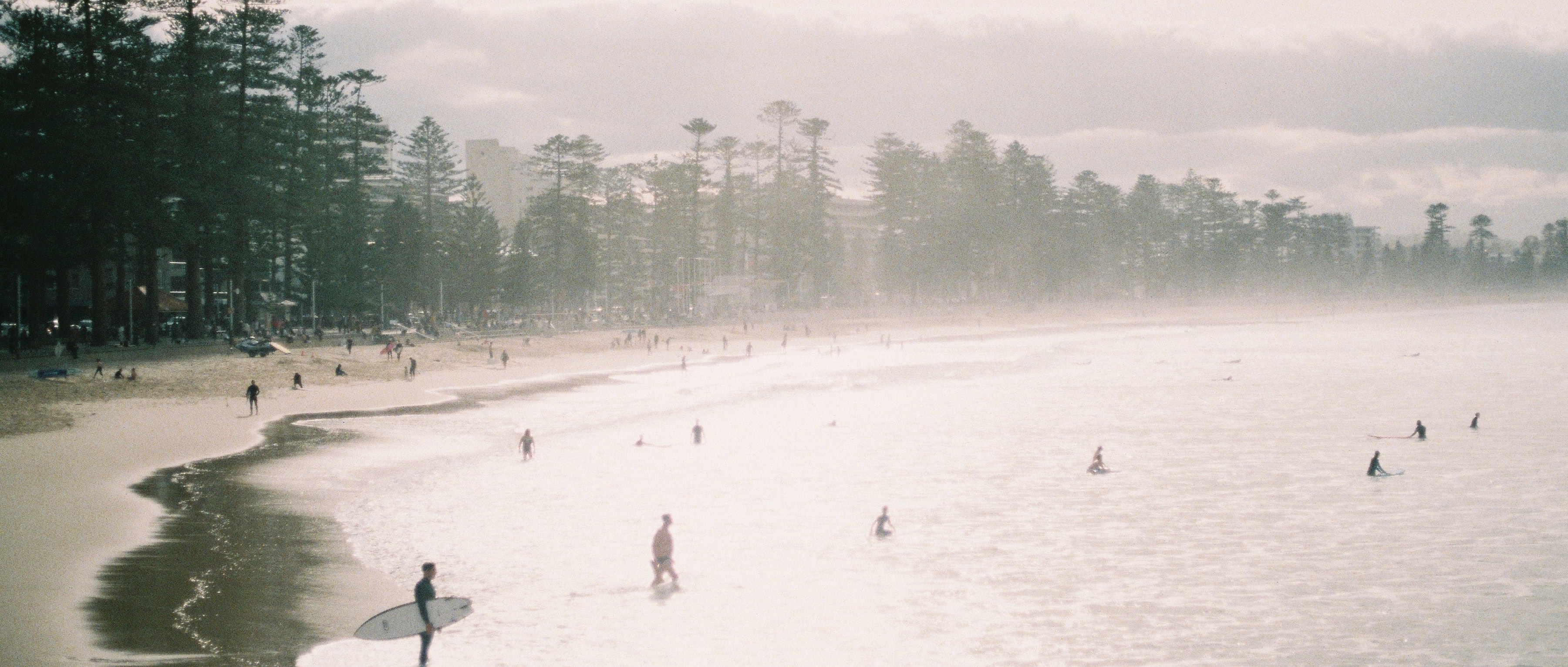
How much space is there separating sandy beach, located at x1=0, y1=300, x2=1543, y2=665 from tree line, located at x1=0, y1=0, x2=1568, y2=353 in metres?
7.20

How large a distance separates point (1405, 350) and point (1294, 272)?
96.2 m

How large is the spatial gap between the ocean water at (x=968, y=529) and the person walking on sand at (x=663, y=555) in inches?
12.0

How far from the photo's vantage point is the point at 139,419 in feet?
104

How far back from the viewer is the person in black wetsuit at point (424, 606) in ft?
41.7

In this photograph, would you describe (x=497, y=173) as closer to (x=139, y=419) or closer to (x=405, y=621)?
(x=139, y=419)

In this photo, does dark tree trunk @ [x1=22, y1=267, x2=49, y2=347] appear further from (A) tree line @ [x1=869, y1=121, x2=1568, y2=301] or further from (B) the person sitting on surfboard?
(A) tree line @ [x1=869, y1=121, x2=1568, y2=301]

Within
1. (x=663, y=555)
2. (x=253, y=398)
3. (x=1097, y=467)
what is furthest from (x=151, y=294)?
(x=1097, y=467)

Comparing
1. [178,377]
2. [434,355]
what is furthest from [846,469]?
[434,355]

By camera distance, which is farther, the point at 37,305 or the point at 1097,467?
the point at 37,305

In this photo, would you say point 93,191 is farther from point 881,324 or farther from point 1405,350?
point 1405,350

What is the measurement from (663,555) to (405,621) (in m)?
4.02

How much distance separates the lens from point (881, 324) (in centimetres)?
9756

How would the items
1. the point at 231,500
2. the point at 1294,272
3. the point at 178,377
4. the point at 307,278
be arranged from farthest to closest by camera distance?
the point at 1294,272
the point at 307,278
the point at 178,377
the point at 231,500

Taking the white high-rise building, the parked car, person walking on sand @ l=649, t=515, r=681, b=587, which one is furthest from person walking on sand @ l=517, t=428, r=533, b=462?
the white high-rise building
